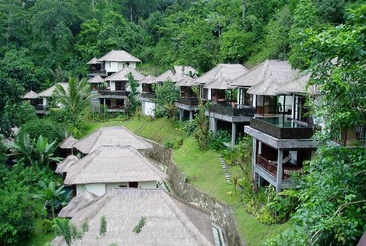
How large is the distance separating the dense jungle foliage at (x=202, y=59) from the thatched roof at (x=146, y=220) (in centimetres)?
354

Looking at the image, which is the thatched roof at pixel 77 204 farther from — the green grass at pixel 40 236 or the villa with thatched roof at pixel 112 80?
the villa with thatched roof at pixel 112 80

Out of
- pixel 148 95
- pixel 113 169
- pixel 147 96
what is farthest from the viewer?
pixel 147 96

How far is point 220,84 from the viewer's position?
31.3 meters

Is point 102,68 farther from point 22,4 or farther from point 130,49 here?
point 22,4

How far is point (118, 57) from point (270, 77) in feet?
119

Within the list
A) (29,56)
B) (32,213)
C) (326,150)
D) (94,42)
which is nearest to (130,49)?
(94,42)

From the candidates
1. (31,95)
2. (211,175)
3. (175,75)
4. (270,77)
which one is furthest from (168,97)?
(31,95)

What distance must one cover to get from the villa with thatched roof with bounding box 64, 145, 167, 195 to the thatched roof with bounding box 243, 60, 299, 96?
25.0ft

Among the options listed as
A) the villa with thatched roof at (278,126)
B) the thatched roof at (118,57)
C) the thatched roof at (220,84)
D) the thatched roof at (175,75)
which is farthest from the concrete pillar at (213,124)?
the thatched roof at (118,57)

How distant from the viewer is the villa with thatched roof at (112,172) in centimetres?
2211

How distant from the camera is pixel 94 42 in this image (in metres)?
64.8

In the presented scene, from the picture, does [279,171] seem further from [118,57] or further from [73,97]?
[118,57]

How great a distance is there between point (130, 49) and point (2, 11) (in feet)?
64.4

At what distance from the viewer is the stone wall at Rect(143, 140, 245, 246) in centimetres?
1947
